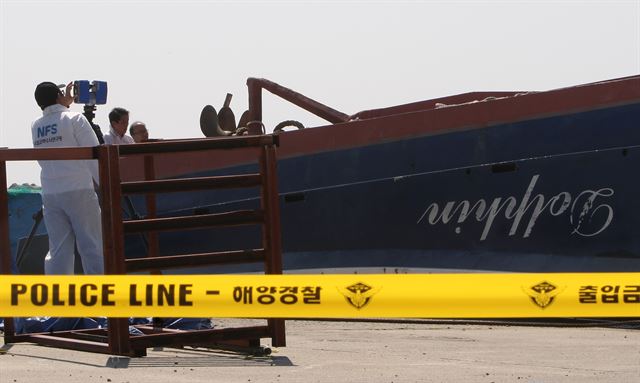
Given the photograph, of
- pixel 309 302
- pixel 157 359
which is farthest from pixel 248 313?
pixel 157 359

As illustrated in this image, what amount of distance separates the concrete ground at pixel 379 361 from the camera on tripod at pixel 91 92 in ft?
9.74

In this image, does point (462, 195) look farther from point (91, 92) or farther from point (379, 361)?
point (379, 361)

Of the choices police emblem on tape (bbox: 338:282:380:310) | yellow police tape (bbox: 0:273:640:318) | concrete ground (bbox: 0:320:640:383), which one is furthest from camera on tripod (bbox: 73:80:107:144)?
police emblem on tape (bbox: 338:282:380:310)

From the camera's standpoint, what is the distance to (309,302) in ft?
24.0

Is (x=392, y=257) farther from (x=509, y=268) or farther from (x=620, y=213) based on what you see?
(x=620, y=213)

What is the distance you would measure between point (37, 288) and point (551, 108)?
5.59 meters

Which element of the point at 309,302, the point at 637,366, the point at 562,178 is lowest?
the point at 637,366

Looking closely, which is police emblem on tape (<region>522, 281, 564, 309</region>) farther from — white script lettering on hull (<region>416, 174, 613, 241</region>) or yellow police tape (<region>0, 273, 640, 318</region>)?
white script lettering on hull (<region>416, 174, 613, 241</region>)

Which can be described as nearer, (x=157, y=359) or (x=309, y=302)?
(x=309, y=302)

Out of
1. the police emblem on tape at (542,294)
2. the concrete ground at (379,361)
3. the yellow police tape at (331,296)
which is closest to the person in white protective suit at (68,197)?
the concrete ground at (379,361)

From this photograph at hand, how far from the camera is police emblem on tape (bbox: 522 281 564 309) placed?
284 inches

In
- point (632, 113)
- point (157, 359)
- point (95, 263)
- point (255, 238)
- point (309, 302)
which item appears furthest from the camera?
point (255, 238)

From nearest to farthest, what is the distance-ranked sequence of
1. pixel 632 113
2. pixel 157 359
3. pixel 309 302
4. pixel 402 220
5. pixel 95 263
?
pixel 309 302 → pixel 157 359 → pixel 95 263 → pixel 632 113 → pixel 402 220

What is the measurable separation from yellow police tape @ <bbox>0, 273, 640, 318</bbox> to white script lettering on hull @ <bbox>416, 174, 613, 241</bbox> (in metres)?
3.97
